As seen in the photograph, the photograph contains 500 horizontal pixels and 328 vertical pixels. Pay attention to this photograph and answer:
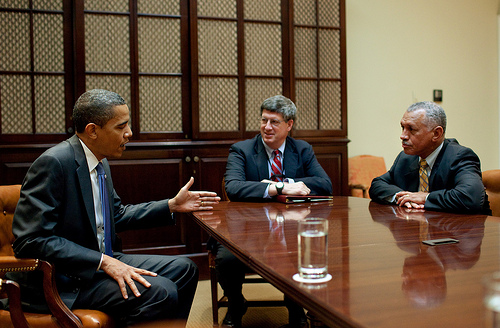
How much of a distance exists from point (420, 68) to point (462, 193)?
3.51m

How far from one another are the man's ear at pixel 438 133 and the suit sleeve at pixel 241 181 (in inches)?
38.2

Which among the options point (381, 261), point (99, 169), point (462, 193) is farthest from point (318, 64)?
point (381, 261)

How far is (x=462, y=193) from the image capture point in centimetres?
208

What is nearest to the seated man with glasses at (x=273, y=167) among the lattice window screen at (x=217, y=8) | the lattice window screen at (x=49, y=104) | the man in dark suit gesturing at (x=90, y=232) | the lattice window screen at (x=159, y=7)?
the man in dark suit gesturing at (x=90, y=232)

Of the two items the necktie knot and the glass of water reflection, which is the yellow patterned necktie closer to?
the glass of water reflection

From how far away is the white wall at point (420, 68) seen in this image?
4957mm

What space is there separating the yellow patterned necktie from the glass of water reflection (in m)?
1.60

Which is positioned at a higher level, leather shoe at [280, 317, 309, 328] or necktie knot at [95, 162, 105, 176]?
necktie knot at [95, 162, 105, 176]

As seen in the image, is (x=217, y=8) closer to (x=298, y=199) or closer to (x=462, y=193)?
(x=298, y=199)

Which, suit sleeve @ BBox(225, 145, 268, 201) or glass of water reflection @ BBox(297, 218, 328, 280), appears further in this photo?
suit sleeve @ BBox(225, 145, 268, 201)

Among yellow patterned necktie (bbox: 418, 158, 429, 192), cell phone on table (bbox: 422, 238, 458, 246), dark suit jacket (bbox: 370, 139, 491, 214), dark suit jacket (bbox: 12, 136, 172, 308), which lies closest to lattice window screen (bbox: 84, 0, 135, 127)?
dark suit jacket (bbox: 12, 136, 172, 308)

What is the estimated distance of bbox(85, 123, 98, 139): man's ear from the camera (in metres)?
1.86

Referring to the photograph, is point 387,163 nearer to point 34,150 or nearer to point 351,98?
point 351,98

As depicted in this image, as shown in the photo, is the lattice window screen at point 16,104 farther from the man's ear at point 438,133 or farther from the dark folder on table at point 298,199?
the man's ear at point 438,133
